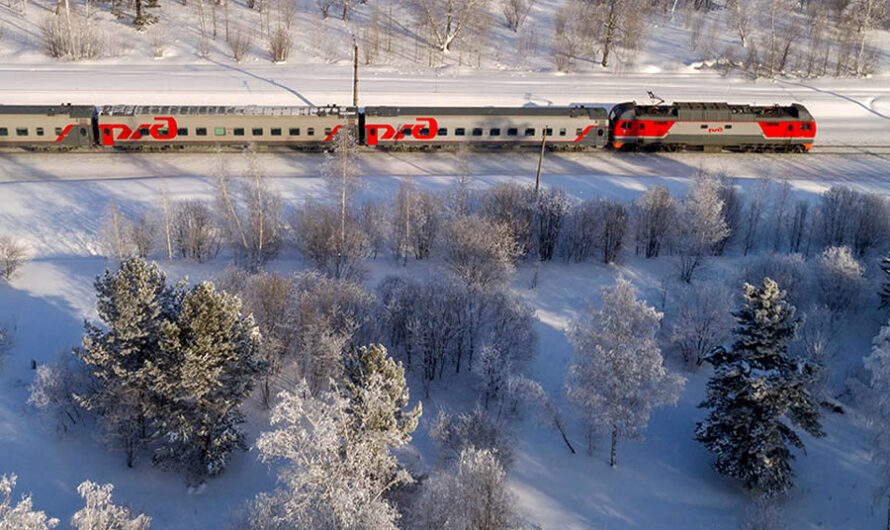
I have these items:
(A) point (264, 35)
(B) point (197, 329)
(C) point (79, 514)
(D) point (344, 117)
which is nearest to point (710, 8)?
(A) point (264, 35)

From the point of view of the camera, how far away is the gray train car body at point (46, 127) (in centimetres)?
5125

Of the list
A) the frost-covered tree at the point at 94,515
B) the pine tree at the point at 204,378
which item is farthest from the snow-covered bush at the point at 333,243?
the frost-covered tree at the point at 94,515

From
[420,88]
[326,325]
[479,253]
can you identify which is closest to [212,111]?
[420,88]

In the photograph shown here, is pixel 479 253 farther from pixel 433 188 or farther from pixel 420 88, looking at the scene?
pixel 420 88

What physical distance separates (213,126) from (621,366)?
107 ft

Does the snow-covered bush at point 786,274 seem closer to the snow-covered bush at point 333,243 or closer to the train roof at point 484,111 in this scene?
the train roof at point 484,111

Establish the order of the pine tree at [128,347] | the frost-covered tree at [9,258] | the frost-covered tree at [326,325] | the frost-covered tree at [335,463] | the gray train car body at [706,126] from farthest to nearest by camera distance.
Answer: the gray train car body at [706,126]
the frost-covered tree at [9,258]
the frost-covered tree at [326,325]
the pine tree at [128,347]
the frost-covered tree at [335,463]

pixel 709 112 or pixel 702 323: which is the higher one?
pixel 709 112

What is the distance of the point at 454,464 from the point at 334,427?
27.6 feet

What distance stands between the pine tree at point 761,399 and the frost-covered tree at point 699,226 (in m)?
12.9

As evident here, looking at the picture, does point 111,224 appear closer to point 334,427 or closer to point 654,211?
point 334,427

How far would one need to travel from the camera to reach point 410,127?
53.6 m

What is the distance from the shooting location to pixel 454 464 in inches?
1179

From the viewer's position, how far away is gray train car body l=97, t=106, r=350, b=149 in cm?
5203
